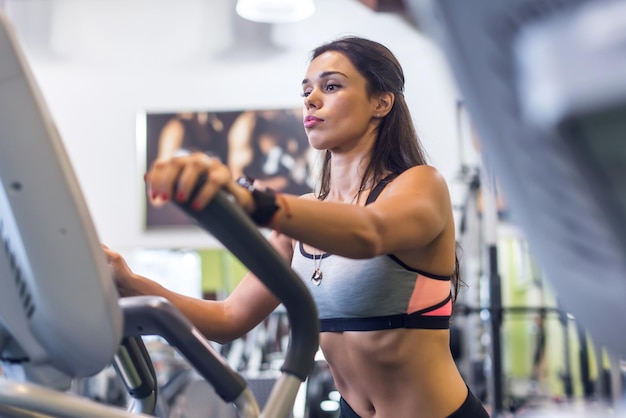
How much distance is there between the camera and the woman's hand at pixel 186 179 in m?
0.84

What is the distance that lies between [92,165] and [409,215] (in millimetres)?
6154

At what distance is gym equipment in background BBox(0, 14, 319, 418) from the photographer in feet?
2.82

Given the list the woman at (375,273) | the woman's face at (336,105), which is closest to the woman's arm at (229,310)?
A: the woman at (375,273)

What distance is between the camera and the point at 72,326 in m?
0.91

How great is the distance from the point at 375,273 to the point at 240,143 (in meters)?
5.34

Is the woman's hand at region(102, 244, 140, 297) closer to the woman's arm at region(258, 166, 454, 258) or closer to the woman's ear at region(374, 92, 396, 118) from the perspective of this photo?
the woman's arm at region(258, 166, 454, 258)

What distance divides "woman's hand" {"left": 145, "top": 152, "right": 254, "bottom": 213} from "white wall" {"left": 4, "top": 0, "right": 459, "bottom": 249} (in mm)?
5518

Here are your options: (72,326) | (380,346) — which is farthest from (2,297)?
(380,346)

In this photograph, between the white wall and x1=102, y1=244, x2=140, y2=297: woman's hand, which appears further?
the white wall

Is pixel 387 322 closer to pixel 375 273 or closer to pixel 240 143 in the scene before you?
pixel 375 273

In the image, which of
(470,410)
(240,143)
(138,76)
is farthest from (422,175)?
(138,76)

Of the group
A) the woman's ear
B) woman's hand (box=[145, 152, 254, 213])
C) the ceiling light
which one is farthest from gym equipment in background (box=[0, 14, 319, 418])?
A: the ceiling light

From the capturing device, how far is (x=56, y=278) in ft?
2.92

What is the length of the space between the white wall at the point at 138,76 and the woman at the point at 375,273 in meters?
4.69
